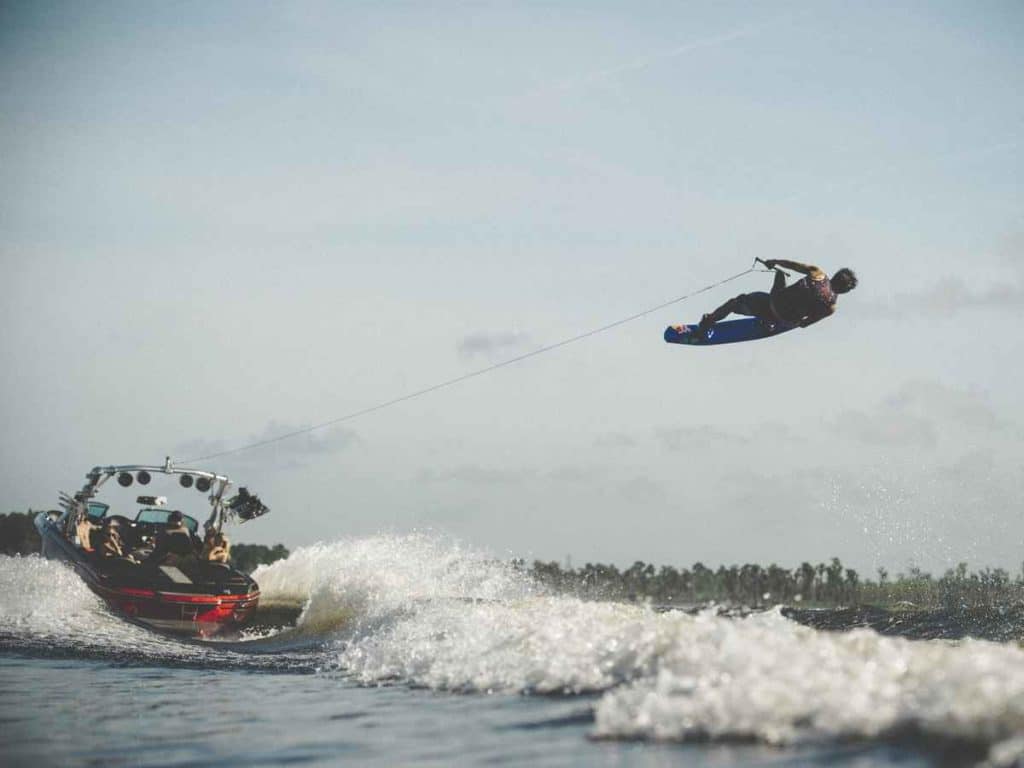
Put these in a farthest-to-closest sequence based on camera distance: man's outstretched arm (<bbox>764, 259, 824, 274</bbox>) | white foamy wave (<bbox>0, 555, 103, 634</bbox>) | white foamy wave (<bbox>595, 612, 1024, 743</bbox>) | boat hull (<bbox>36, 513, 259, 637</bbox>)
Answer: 1. boat hull (<bbox>36, 513, 259, 637</bbox>)
2. white foamy wave (<bbox>0, 555, 103, 634</bbox>)
3. man's outstretched arm (<bbox>764, 259, 824, 274</bbox>)
4. white foamy wave (<bbox>595, 612, 1024, 743</bbox>)

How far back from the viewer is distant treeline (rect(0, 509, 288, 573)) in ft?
174

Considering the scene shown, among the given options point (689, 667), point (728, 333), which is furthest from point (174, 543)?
point (689, 667)

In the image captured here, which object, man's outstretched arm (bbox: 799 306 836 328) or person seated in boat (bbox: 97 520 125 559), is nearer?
man's outstretched arm (bbox: 799 306 836 328)

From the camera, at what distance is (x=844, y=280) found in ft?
46.9

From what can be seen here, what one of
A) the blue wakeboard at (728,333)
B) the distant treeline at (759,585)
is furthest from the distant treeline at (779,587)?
the blue wakeboard at (728,333)

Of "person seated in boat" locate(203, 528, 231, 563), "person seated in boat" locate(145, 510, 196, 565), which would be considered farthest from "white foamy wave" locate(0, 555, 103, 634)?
"person seated in boat" locate(203, 528, 231, 563)

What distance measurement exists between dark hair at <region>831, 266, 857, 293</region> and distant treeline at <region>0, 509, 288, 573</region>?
4020 cm

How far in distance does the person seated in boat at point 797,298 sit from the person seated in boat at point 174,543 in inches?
528

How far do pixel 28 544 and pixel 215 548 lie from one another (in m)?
33.9

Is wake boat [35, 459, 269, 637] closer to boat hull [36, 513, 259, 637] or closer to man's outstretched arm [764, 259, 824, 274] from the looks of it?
boat hull [36, 513, 259, 637]

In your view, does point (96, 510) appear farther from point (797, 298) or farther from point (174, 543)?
point (797, 298)

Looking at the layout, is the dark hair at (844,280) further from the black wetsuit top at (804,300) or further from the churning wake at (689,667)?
the churning wake at (689,667)

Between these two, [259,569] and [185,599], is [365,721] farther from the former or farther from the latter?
[259,569]

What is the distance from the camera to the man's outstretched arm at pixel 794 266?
1413 centimetres
